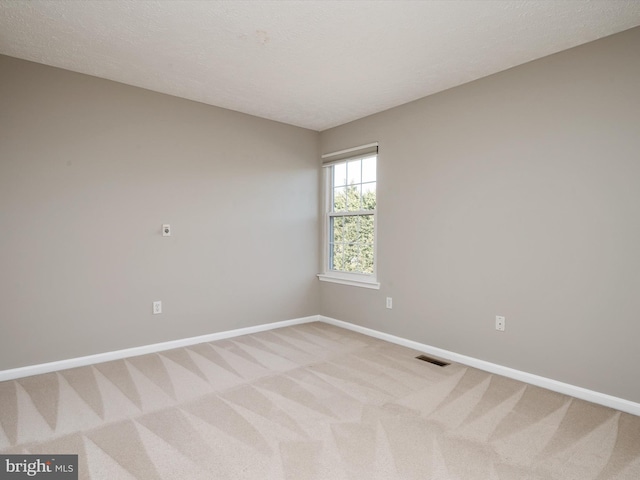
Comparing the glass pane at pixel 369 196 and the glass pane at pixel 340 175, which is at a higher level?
the glass pane at pixel 340 175

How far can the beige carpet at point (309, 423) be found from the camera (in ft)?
5.93

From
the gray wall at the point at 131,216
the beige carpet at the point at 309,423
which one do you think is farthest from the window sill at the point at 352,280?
the beige carpet at the point at 309,423

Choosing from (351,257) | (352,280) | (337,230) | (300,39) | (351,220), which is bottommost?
(352,280)

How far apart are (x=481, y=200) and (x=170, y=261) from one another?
2.98 metres

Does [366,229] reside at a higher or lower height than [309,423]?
higher

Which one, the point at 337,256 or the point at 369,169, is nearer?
the point at 369,169

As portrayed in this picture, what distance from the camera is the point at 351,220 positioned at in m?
4.48

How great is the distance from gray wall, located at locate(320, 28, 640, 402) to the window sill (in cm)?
20

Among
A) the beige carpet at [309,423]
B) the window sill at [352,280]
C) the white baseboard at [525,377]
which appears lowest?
the beige carpet at [309,423]

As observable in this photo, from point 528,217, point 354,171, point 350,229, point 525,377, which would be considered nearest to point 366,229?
point 350,229

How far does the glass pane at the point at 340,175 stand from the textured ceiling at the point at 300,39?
1.24 metres

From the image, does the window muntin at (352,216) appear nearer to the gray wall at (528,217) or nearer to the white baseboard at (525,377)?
the gray wall at (528,217)

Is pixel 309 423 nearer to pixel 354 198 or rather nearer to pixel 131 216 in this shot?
pixel 131 216

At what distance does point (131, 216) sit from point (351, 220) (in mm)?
2409
